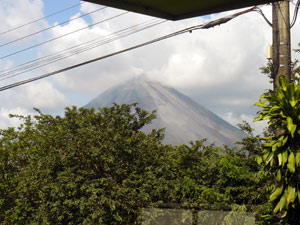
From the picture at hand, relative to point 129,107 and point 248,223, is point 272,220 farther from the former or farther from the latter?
point 129,107

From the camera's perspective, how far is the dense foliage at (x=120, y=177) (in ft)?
45.7

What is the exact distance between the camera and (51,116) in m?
19.9

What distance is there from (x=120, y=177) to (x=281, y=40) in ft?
28.1

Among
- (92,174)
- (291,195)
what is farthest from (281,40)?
(92,174)

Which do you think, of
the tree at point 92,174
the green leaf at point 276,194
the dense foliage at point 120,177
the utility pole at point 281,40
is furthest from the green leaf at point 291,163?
the tree at point 92,174

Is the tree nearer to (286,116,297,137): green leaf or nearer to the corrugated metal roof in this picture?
(286,116,297,137): green leaf

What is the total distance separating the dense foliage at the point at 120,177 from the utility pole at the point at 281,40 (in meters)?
5.37

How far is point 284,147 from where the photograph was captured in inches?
329

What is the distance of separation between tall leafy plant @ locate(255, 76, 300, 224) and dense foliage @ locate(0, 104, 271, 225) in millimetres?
4038

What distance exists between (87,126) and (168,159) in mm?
3480

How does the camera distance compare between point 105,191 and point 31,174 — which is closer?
point 105,191

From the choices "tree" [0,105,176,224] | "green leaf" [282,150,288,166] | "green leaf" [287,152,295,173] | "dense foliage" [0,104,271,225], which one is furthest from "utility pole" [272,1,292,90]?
"tree" [0,105,176,224]

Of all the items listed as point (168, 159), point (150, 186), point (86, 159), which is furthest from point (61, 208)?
point (168, 159)

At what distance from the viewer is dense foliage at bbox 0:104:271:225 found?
1392 centimetres
